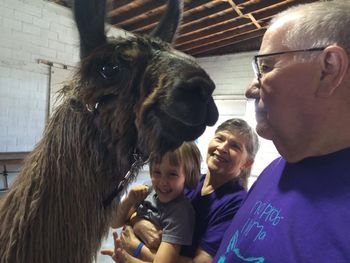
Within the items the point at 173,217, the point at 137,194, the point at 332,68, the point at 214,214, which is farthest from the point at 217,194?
the point at 332,68

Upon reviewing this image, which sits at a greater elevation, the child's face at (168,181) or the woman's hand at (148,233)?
the child's face at (168,181)

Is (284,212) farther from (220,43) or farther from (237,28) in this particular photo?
(220,43)

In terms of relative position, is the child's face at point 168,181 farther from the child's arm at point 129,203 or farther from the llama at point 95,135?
the llama at point 95,135

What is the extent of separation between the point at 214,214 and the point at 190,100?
2.24ft

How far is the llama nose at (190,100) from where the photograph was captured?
1070 mm

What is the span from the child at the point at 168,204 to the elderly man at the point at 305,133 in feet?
1.89

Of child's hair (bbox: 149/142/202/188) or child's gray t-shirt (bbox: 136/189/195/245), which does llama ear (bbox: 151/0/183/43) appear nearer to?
child's hair (bbox: 149/142/202/188)

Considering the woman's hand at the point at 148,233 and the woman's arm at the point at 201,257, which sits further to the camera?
the woman's hand at the point at 148,233

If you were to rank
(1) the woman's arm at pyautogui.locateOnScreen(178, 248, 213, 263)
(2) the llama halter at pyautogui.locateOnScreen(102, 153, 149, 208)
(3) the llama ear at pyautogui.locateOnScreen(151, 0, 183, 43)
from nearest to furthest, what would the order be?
(2) the llama halter at pyautogui.locateOnScreen(102, 153, 149, 208), (1) the woman's arm at pyautogui.locateOnScreen(178, 248, 213, 263), (3) the llama ear at pyautogui.locateOnScreen(151, 0, 183, 43)

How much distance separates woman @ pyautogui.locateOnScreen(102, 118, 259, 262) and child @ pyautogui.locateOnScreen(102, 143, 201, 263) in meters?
0.05

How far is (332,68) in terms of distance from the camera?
33.7 inches

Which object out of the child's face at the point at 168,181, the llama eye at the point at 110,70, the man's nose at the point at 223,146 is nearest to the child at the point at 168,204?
the child's face at the point at 168,181

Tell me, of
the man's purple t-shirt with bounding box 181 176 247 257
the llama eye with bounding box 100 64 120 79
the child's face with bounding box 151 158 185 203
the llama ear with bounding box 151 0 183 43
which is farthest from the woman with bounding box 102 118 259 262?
the llama eye with bounding box 100 64 120 79

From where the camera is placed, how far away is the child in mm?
1562
